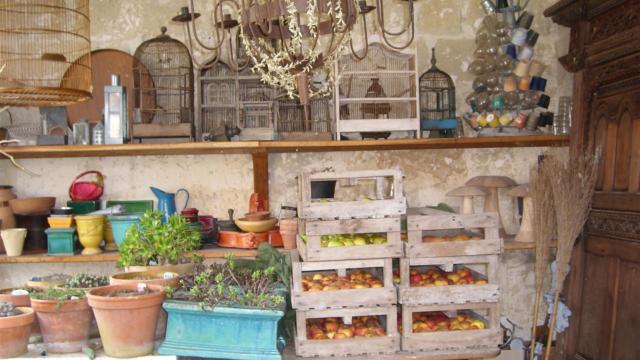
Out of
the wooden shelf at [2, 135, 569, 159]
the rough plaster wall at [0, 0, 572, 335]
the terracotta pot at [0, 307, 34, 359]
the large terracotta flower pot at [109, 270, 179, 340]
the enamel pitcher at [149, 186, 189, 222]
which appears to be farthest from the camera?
the rough plaster wall at [0, 0, 572, 335]

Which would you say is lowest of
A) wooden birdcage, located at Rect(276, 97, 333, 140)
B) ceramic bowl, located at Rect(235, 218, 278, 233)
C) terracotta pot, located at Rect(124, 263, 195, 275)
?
terracotta pot, located at Rect(124, 263, 195, 275)

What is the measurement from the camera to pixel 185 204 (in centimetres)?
392

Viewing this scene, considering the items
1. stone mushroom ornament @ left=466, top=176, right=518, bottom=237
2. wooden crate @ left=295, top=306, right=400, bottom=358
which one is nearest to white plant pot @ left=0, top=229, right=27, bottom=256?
wooden crate @ left=295, top=306, right=400, bottom=358

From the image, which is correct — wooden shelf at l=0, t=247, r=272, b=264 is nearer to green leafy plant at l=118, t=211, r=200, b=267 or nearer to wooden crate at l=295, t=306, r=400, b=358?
green leafy plant at l=118, t=211, r=200, b=267

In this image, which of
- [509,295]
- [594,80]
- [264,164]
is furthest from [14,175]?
[594,80]

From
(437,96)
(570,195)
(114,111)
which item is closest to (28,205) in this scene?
(114,111)

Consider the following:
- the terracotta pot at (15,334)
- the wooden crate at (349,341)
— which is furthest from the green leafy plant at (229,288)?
the terracotta pot at (15,334)

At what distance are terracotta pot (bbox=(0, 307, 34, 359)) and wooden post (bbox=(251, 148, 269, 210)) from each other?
1.83m

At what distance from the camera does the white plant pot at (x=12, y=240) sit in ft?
11.3

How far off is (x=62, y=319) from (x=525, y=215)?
2.79m

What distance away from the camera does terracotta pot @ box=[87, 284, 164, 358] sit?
210 centimetres

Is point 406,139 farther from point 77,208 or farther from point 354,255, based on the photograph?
point 77,208

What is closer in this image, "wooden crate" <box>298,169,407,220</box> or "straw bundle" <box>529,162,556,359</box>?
"wooden crate" <box>298,169,407,220</box>

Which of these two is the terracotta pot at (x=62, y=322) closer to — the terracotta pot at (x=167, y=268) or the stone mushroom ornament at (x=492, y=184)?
the terracotta pot at (x=167, y=268)
